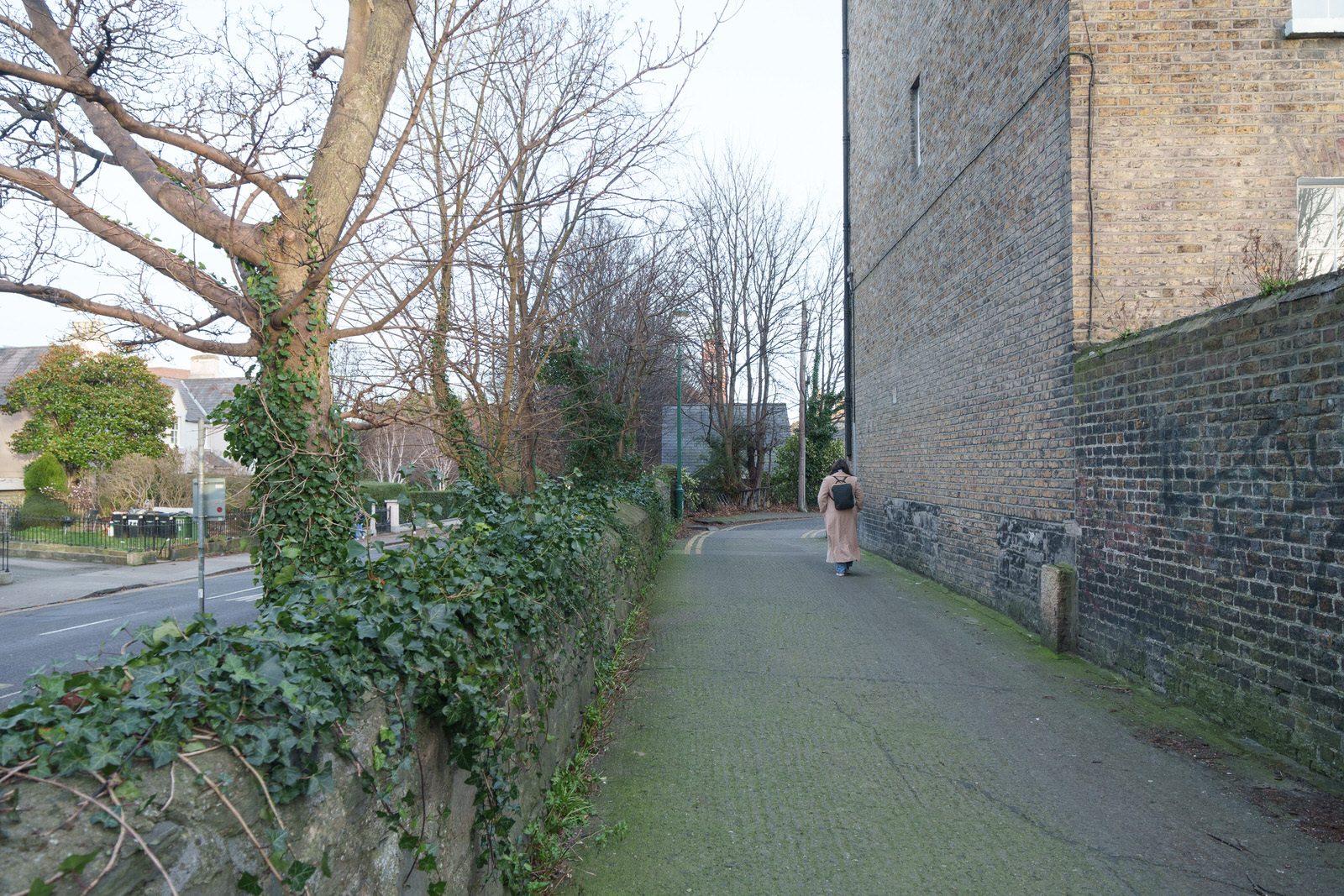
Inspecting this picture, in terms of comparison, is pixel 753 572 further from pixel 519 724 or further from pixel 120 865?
pixel 120 865

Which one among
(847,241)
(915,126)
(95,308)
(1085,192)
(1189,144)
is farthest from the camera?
(847,241)

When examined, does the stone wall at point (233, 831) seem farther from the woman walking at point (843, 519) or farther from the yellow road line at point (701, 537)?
the yellow road line at point (701, 537)

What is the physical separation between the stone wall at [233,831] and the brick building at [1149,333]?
14.6 ft

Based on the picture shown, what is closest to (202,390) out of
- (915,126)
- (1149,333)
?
(915,126)

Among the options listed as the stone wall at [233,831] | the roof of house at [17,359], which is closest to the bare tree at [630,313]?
the stone wall at [233,831]

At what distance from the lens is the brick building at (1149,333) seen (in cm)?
490

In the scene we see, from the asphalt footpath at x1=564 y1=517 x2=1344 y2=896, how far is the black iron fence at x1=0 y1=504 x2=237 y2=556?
73.0 feet

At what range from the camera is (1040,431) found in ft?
27.3

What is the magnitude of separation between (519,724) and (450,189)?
4181 mm

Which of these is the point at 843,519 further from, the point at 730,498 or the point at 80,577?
the point at 730,498

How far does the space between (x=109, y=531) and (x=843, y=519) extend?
23078 mm

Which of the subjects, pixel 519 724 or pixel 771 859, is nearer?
pixel 519 724

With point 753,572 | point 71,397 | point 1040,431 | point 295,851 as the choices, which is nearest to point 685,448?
point 71,397

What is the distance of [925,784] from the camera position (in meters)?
4.72
